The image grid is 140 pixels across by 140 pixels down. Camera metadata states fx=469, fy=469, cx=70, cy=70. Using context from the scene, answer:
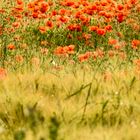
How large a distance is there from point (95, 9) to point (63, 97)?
10.6 ft

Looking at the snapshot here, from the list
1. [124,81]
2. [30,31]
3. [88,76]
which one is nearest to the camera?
[124,81]

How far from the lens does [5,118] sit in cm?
331

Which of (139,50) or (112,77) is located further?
(139,50)

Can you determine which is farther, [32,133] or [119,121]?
[119,121]

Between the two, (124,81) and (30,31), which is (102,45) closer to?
(30,31)

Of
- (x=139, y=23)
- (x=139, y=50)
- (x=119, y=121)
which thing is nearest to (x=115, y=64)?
(x=139, y=50)

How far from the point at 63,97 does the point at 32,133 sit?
857 millimetres

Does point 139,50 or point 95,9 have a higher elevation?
point 95,9

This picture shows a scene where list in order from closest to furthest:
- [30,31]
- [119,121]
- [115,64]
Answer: [119,121], [115,64], [30,31]

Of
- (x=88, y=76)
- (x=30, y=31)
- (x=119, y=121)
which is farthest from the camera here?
(x=30, y=31)

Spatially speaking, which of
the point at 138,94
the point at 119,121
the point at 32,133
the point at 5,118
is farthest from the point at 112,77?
the point at 32,133

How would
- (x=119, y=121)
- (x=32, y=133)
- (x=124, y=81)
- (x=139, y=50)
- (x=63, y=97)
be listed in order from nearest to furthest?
(x=32, y=133) < (x=119, y=121) < (x=63, y=97) < (x=124, y=81) < (x=139, y=50)

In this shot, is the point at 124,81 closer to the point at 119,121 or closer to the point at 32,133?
the point at 119,121

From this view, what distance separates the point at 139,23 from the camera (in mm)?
7551
